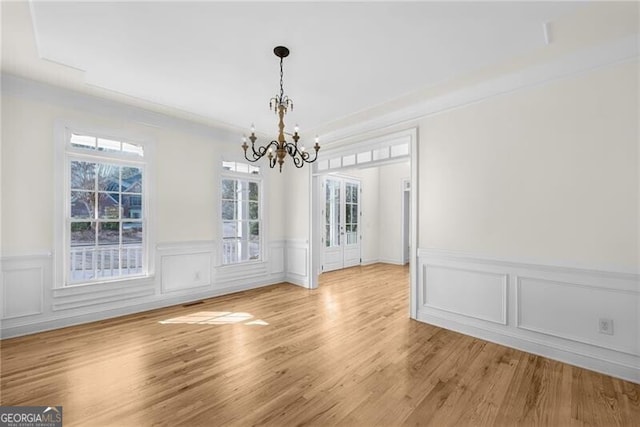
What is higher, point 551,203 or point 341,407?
point 551,203

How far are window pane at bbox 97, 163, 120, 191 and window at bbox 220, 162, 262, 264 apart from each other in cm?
148

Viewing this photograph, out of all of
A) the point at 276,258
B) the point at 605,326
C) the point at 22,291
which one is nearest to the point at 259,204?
the point at 276,258

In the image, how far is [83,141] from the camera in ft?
11.9

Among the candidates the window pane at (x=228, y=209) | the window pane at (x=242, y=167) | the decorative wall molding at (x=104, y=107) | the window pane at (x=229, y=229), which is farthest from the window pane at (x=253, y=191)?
the decorative wall molding at (x=104, y=107)

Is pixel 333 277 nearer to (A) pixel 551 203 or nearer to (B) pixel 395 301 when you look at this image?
(B) pixel 395 301

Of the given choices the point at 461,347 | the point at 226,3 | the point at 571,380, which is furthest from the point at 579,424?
the point at 226,3

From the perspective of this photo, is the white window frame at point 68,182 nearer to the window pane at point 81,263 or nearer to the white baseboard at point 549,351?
the window pane at point 81,263

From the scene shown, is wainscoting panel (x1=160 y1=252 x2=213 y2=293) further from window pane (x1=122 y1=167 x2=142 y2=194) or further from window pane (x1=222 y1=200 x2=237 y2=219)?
window pane (x1=122 y1=167 x2=142 y2=194)

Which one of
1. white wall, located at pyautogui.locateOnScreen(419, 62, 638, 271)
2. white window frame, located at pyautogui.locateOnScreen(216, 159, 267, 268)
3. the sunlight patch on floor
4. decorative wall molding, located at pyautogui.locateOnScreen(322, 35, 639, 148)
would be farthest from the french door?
white wall, located at pyautogui.locateOnScreen(419, 62, 638, 271)

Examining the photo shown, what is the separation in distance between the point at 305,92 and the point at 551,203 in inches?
112

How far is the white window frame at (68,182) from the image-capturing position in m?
3.41

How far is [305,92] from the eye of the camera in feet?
11.3

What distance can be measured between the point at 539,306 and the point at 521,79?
2281 mm

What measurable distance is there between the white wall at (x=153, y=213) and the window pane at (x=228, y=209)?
24 cm
